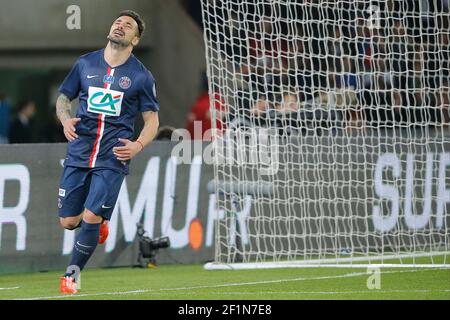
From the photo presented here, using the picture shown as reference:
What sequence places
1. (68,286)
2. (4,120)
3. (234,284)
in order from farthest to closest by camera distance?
1. (4,120)
2. (234,284)
3. (68,286)

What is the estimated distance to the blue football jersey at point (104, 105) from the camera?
10.9 metres

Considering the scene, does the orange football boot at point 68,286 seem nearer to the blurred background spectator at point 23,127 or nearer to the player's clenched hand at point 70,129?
the player's clenched hand at point 70,129

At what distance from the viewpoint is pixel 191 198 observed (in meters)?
14.8

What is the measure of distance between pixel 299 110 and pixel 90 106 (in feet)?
13.1

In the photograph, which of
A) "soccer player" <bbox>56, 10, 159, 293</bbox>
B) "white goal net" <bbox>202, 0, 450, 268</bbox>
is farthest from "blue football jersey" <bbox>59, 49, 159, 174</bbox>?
"white goal net" <bbox>202, 0, 450, 268</bbox>

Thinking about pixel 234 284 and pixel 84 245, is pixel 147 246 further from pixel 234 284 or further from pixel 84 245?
pixel 84 245

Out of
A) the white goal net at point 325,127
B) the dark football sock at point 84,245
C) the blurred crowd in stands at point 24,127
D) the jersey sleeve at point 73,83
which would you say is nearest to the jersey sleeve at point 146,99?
the jersey sleeve at point 73,83

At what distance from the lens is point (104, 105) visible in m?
→ 11.0

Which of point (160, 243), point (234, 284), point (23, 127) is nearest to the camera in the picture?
point (234, 284)

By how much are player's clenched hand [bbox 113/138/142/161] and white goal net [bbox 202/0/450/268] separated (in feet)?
9.47

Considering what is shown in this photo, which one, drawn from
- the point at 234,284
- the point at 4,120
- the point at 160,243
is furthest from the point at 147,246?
the point at 4,120

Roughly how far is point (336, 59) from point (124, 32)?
14.2 ft

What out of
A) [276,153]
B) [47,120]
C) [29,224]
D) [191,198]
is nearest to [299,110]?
[276,153]
